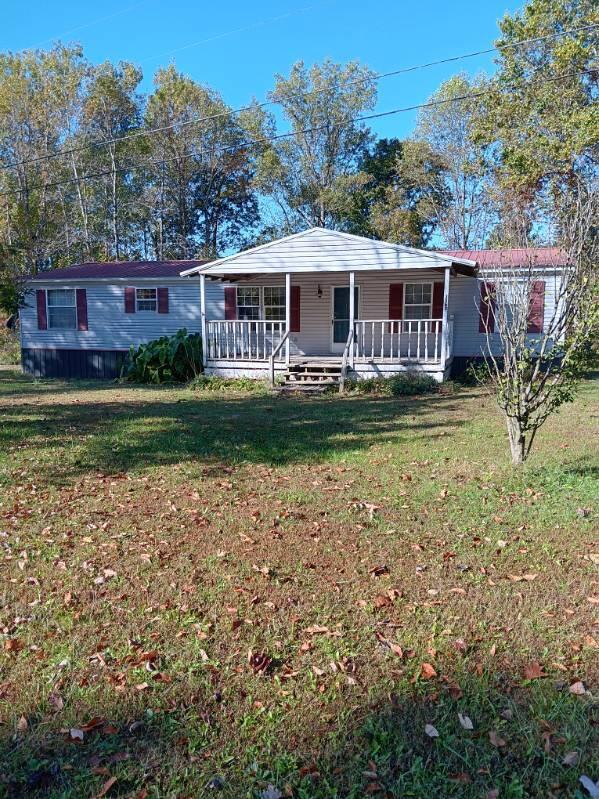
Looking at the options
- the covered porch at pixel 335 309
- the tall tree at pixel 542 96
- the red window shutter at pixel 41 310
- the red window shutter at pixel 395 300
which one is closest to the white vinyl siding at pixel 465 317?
the covered porch at pixel 335 309

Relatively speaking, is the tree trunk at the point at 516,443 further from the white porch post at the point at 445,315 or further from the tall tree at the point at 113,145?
the tall tree at the point at 113,145

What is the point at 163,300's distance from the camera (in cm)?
1855

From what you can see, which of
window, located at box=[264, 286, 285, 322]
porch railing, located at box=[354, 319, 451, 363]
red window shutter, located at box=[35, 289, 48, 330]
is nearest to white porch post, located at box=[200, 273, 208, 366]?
window, located at box=[264, 286, 285, 322]

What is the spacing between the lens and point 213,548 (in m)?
4.35

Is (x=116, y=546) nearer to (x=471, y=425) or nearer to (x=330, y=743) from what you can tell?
(x=330, y=743)

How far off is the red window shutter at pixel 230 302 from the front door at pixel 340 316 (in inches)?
119

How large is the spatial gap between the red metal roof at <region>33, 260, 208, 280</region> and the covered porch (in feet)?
6.28

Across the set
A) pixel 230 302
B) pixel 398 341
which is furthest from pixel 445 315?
pixel 230 302

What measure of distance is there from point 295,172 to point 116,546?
30695 millimetres

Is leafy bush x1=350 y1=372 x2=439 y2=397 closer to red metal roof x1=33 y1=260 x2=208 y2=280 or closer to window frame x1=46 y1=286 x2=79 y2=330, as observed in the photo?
red metal roof x1=33 y1=260 x2=208 y2=280

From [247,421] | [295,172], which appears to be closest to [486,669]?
[247,421]

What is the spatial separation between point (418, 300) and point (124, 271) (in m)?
9.43

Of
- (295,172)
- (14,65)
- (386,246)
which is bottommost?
(386,246)

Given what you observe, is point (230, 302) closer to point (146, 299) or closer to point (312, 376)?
point (146, 299)
